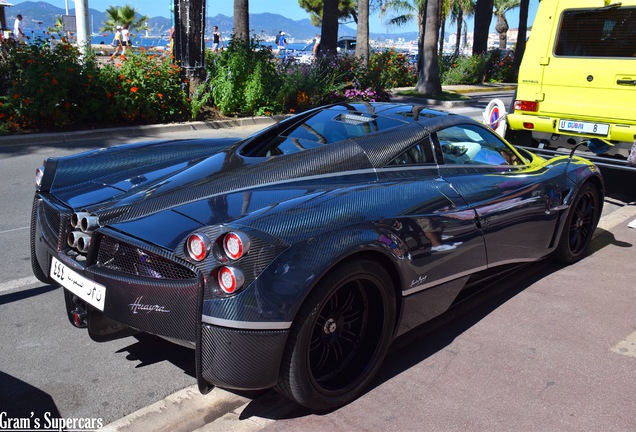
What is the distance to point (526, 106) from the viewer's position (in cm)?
825

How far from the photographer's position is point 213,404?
312 centimetres

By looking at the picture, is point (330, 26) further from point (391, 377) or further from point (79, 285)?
point (79, 285)

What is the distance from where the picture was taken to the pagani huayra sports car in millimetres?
2645

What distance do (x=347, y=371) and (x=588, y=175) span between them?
310 centimetres

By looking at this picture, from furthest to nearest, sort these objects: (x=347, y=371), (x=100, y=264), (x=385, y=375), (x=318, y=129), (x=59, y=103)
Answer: (x=59, y=103) → (x=318, y=129) → (x=385, y=375) → (x=347, y=371) → (x=100, y=264)

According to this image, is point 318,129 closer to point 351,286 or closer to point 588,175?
point 351,286

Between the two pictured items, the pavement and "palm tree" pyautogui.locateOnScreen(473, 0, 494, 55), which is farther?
"palm tree" pyautogui.locateOnScreen(473, 0, 494, 55)

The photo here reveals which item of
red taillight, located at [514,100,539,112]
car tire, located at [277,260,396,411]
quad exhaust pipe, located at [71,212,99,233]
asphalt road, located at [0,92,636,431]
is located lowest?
asphalt road, located at [0,92,636,431]

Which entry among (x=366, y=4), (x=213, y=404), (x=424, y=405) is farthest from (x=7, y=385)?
(x=366, y=4)

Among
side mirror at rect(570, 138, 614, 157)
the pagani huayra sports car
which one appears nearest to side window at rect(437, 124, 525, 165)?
the pagani huayra sports car

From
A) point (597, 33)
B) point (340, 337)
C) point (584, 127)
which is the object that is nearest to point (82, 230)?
point (340, 337)

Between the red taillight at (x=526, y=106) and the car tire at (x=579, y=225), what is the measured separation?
10.1 feet

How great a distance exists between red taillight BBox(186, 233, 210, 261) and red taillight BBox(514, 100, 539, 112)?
21.9 feet

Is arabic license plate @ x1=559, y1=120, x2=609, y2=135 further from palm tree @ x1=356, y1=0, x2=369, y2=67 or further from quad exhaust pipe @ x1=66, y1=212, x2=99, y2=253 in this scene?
palm tree @ x1=356, y1=0, x2=369, y2=67
